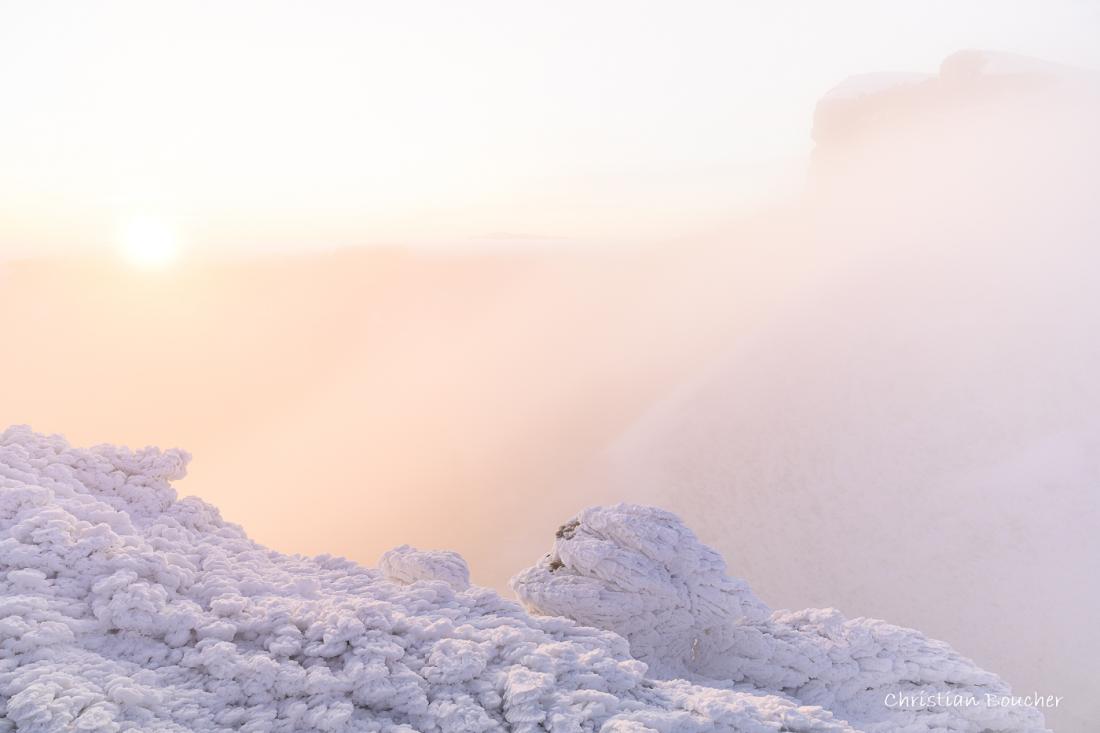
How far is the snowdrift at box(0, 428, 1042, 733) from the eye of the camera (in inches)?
118

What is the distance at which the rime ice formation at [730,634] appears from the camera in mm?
4426

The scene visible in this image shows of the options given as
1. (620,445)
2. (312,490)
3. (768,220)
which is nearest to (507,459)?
(620,445)

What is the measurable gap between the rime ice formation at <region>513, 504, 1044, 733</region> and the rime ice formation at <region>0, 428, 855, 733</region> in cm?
104

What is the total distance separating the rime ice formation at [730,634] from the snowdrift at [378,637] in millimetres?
14

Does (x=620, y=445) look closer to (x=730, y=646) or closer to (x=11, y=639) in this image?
(x=730, y=646)

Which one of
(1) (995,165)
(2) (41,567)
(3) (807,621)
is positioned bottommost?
(2) (41,567)

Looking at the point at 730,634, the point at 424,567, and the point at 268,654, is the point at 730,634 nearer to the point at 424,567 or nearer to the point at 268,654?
the point at 424,567

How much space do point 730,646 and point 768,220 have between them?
35893mm

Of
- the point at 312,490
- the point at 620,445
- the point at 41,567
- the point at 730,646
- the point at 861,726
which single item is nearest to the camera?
the point at 41,567

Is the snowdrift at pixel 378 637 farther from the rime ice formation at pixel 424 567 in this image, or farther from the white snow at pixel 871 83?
the white snow at pixel 871 83

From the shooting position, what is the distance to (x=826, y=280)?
24562 millimetres

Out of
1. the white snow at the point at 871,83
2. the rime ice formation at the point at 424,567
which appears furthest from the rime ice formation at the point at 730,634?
the white snow at the point at 871,83

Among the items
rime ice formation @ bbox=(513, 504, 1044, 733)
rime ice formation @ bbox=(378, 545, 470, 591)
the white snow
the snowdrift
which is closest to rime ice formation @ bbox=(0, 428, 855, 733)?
the snowdrift

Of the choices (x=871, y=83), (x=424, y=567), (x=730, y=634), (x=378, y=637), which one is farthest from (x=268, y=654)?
(x=871, y=83)
